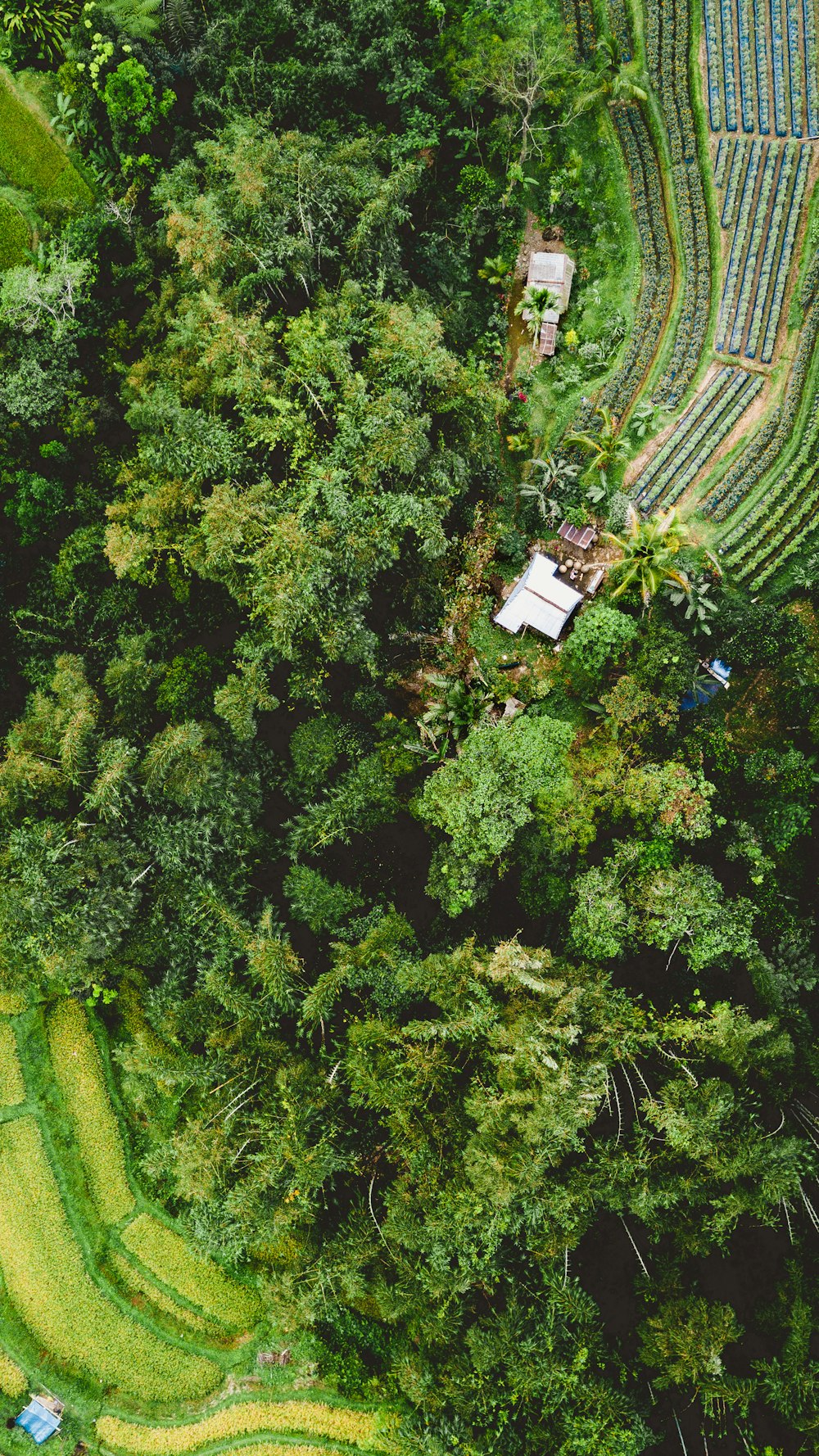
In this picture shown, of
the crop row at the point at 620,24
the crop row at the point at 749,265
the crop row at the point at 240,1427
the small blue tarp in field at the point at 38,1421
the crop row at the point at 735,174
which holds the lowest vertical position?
the small blue tarp in field at the point at 38,1421

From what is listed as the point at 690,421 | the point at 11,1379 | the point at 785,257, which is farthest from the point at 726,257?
the point at 11,1379

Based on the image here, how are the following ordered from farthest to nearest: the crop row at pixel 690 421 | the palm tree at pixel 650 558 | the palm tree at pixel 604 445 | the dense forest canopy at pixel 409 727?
the crop row at pixel 690 421 → the palm tree at pixel 604 445 → the palm tree at pixel 650 558 → the dense forest canopy at pixel 409 727

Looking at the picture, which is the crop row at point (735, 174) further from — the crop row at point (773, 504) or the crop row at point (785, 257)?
the crop row at point (773, 504)

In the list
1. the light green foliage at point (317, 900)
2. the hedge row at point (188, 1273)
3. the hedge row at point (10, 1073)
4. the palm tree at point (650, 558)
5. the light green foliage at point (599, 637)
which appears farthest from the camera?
the hedge row at point (10, 1073)

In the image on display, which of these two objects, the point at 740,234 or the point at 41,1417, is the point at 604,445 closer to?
the point at 740,234

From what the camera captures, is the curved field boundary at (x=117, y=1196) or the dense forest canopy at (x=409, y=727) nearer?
the dense forest canopy at (x=409, y=727)

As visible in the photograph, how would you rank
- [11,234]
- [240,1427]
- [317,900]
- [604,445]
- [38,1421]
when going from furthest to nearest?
[11,234] < [604,445] < [240,1427] < [38,1421] < [317,900]

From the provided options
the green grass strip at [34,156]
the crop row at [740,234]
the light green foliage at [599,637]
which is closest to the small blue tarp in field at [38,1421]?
the light green foliage at [599,637]
